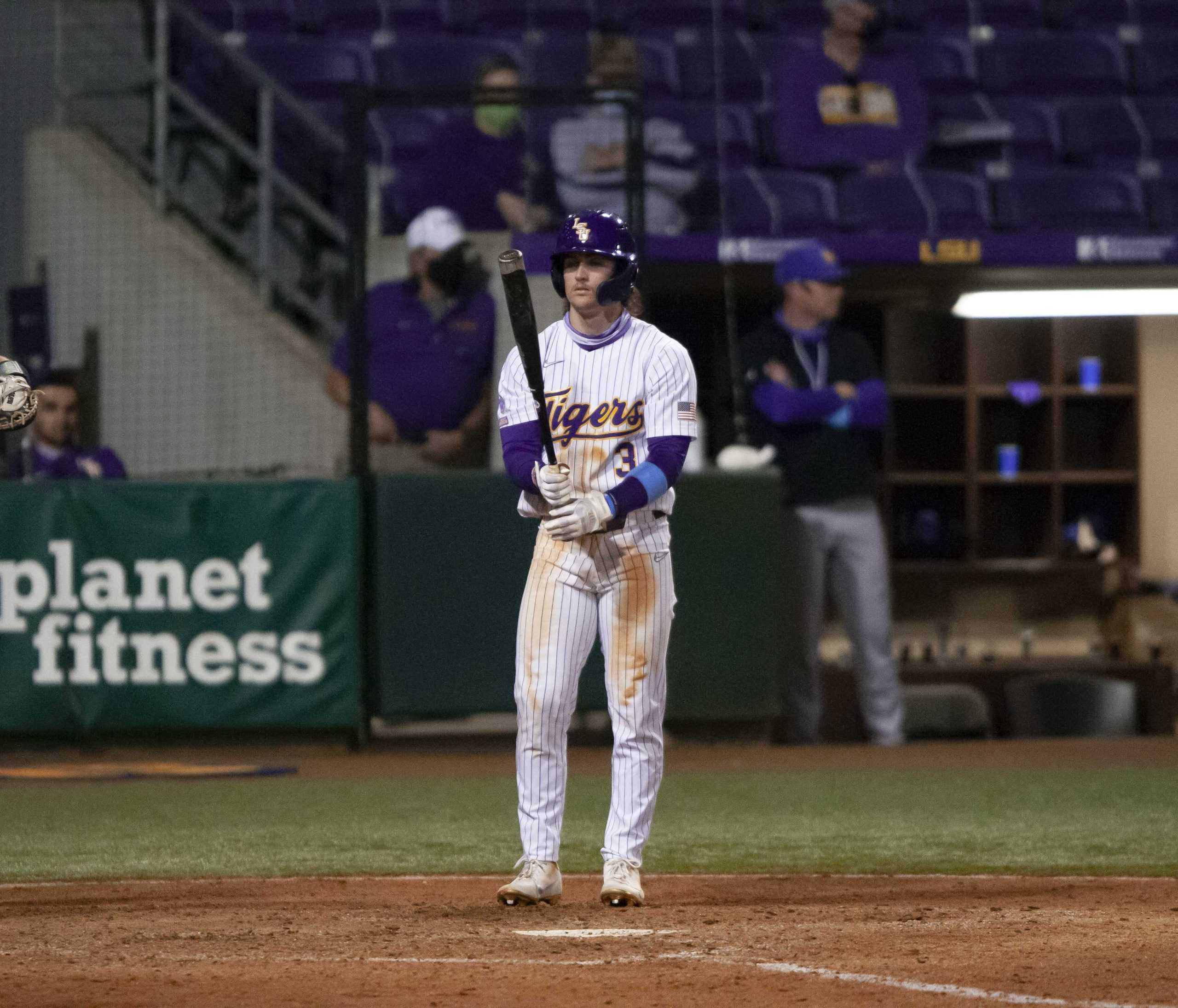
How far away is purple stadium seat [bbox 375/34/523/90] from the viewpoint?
12.9 metres

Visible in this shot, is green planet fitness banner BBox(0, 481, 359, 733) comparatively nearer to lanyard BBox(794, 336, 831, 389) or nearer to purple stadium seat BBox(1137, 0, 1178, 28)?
lanyard BBox(794, 336, 831, 389)

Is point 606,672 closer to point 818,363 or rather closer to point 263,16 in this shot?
point 818,363

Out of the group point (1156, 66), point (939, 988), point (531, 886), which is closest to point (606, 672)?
point (531, 886)

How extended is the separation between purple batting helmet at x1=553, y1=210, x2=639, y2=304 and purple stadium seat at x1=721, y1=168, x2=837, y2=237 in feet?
22.2

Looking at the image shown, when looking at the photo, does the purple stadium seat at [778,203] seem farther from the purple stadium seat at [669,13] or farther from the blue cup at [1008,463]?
the blue cup at [1008,463]

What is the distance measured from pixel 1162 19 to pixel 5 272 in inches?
340

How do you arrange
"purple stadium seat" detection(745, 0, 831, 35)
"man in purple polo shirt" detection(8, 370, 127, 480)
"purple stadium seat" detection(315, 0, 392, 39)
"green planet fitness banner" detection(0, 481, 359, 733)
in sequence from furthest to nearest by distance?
"purple stadium seat" detection(745, 0, 831, 35) → "purple stadium seat" detection(315, 0, 392, 39) → "man in purple polo shirt" detection(8, 370, 127, 480) → "green planet fitness banner" detection(0, 481, 359, 733)

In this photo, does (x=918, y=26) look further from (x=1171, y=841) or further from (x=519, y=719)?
(x=519, y=719)

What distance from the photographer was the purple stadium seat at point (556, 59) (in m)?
12.8

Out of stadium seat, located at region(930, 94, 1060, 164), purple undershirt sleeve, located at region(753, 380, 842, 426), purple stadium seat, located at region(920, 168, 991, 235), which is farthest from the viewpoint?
stadium seat, located at region(930, 94, 1060, 164)

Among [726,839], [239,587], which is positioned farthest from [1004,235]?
Result: [726,839]

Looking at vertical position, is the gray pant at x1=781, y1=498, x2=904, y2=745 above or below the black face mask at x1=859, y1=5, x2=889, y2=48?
below

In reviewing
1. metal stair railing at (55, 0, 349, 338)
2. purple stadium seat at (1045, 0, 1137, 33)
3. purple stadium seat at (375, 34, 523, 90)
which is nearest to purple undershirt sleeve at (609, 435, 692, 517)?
metal stair railing at (55, 0, 349, 338)

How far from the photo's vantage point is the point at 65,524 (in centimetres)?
905
